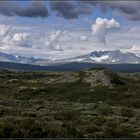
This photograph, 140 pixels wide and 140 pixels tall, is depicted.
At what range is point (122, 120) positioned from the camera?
129 feet

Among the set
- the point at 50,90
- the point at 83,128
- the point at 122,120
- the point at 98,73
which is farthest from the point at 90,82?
the point at 83,128

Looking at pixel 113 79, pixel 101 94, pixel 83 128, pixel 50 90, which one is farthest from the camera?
pixel 113 79

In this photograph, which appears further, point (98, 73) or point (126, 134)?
point (98, 73)

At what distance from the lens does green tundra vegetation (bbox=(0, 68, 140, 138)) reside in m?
27.4

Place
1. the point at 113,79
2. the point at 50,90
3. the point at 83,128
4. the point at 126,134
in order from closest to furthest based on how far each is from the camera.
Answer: the point at 126,134 → the point at 83,128 → the point at 50,90 → the point at 113,79

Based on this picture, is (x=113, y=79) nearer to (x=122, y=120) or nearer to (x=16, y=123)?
(x=122, y=120)

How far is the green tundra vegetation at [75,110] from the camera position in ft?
89.8

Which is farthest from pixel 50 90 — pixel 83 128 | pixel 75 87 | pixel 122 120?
pixel 83 128

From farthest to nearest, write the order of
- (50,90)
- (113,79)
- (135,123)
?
(113,79) → (50,90) → (135,123)

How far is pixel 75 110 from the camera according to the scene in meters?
49.3

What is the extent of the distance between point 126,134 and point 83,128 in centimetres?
399

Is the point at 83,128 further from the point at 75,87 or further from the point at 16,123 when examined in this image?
the point at 75,87

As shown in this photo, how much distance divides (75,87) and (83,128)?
261ft

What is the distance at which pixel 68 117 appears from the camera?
38.3 metres
